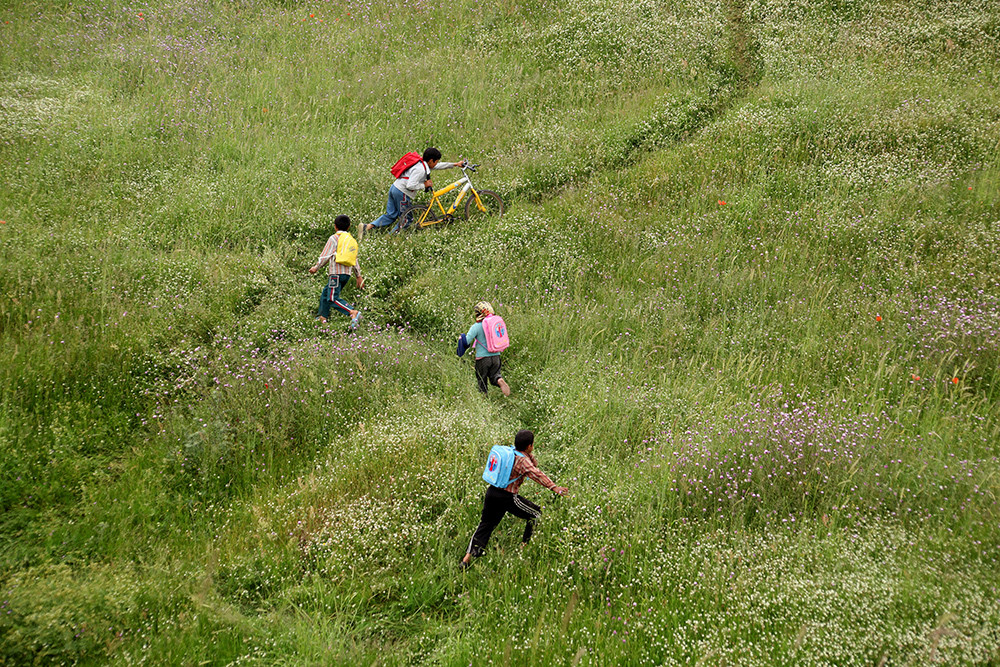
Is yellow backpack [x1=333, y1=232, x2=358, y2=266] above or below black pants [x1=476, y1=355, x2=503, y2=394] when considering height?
above

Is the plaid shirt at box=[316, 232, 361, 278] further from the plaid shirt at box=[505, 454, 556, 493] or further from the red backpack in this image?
the plaid shirt at box=[505, 454, 556, 493]

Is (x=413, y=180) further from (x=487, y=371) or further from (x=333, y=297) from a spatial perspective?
(x=487, y=371)

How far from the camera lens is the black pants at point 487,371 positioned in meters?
8.79

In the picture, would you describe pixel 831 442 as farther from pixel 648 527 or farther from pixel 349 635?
pixel 349 635

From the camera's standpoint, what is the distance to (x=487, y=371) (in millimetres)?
8844

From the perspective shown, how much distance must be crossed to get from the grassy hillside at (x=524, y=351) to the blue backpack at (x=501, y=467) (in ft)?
2.31

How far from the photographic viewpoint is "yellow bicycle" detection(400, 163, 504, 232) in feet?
39.6

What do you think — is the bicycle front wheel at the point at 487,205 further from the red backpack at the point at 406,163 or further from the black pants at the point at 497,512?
the black pants at the point at 497,512

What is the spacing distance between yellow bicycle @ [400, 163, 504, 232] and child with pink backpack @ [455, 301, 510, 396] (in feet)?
12.7

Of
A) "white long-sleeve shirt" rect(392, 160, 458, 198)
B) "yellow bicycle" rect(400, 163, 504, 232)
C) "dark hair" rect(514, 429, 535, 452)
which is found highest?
"white long-sleeve shirt" rect(392, 160, 458, 198)

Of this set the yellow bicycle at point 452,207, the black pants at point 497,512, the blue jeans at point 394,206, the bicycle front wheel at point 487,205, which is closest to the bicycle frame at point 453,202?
the yellow bicycle at point 452,207

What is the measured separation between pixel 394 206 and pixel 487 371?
4.54m

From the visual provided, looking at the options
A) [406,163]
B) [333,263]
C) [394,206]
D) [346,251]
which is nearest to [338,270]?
[333,263]

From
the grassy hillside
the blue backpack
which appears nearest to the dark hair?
the blue backpack
